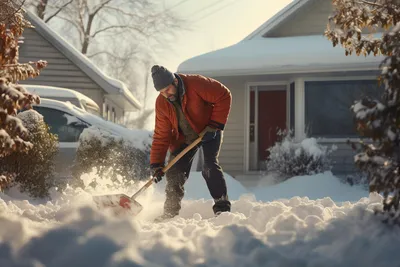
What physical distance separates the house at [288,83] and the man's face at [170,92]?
7106 millimetres

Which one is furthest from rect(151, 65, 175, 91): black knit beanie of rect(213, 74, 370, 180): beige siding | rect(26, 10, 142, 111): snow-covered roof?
rect(26, 10, 142, 111): snow-covered roof

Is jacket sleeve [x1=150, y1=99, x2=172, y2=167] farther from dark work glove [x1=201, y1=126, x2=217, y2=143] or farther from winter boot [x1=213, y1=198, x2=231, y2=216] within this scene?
winter boot [x1=213, y1=198, x2=231, y2=216]

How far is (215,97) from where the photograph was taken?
17.3ft

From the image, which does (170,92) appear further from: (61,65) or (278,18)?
(61,65)

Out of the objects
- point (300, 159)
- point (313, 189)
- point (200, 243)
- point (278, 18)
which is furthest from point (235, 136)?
point (200, 243)

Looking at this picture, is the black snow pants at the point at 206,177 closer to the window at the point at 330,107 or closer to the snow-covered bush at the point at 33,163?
the snow-covered bush at the point at 33,163

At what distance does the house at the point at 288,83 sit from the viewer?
1198cm

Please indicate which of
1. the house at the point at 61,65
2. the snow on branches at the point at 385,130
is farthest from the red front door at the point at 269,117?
the snow on branches at the point at 385,130

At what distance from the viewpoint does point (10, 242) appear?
9.61 ft

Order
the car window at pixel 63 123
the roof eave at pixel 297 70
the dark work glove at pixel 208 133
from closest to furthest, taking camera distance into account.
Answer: the dark work glove at pixel 208 133
the car window at pixel 63 123
the roof eave at pixel 297 70

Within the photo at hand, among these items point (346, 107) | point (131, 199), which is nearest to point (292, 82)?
point (346, 107)

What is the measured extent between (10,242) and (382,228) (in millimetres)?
2166

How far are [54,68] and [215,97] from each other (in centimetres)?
1145

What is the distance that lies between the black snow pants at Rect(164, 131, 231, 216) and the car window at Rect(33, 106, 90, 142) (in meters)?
4.51
